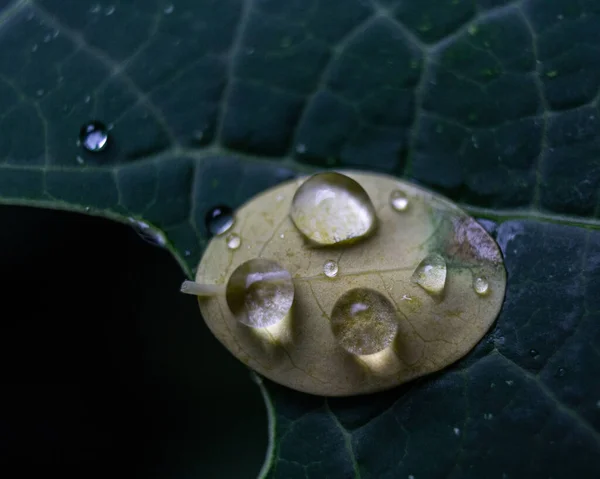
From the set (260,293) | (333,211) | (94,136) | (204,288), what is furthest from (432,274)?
(94,136)

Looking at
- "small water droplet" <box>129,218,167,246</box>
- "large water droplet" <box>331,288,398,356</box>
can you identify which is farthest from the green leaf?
"large water droplet" <box>331,288,398,356</box>

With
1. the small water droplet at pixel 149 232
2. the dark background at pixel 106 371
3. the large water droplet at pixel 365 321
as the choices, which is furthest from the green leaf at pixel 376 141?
the dark background at pixel 106 371

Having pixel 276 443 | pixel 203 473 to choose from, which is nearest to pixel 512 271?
pixel 276 443

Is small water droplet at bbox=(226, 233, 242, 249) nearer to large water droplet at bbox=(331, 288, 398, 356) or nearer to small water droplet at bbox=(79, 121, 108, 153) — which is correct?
large water droplet at bbox=(331, 288, 398, 356)

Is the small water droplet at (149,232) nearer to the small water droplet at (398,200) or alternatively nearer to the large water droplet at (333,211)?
the large water droplet at (333,211)

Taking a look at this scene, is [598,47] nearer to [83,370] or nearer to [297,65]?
[297,65]

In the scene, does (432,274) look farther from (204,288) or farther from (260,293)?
(204,288)
